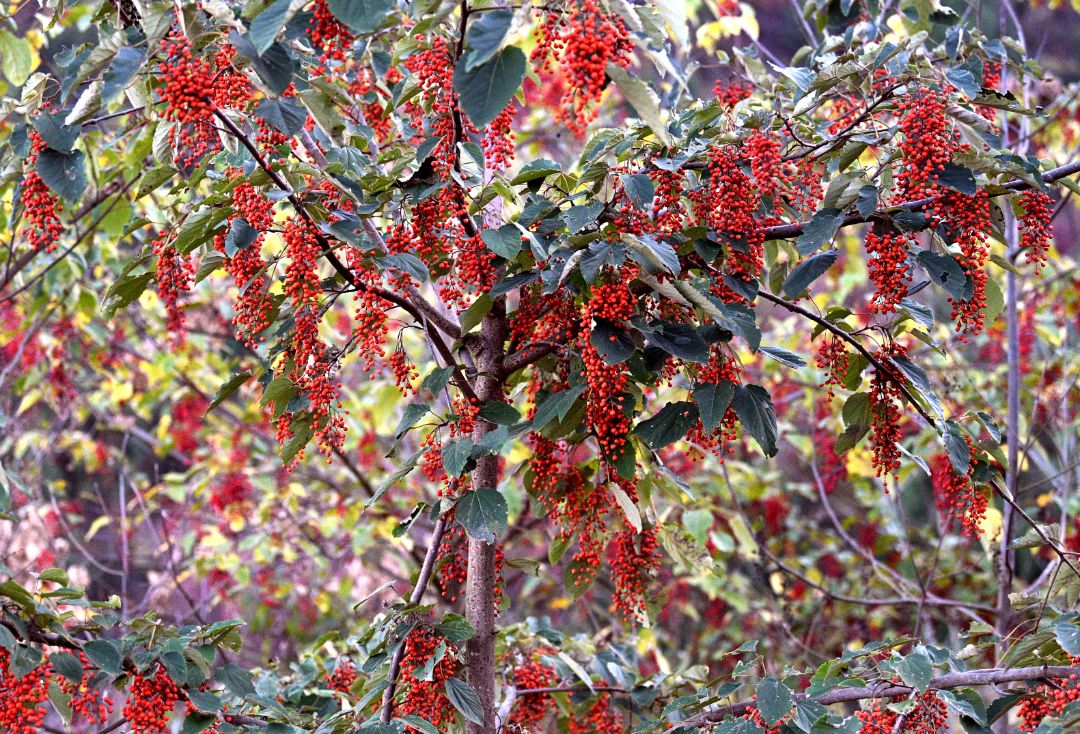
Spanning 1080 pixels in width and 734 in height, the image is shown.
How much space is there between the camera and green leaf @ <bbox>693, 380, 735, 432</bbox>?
5.39ft

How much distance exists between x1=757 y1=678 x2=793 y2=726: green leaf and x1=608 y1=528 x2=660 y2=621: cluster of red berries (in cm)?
46

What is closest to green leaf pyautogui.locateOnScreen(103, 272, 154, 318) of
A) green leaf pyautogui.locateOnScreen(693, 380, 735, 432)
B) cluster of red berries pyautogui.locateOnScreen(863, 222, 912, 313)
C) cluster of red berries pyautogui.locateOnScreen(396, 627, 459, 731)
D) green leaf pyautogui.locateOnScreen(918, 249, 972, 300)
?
cluster of red berries pyautogui.locateOnScreen(396, 627, 459, 731)

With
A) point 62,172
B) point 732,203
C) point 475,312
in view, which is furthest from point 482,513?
point 62,172

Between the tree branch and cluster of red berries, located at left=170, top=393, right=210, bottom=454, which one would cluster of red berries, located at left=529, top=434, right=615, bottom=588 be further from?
cluster of red berries, located at left=170, top=393, right=210, bottom=454

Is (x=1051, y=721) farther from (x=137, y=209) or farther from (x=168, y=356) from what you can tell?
(x=168, y=356)

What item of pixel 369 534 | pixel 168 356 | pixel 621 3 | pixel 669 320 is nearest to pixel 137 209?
pixel 168 356

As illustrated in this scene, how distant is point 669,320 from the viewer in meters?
1.70

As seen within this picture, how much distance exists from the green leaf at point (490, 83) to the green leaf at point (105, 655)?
114 cm

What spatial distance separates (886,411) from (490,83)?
991 millimetres

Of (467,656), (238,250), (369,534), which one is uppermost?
(238,250)

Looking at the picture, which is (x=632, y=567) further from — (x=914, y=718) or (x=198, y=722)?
(x=198, y=722)

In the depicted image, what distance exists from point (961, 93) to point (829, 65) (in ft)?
0.77

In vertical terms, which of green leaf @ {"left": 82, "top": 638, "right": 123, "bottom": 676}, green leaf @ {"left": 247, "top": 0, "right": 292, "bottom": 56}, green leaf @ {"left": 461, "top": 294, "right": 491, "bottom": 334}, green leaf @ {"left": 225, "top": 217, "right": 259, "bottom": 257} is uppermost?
green leaf @ {"left": 247, "top": 0, "right": 292, "bottom": 56}

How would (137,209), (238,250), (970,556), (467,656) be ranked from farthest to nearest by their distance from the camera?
(970,556) < (137,209) < (467,656) < (238,250)
